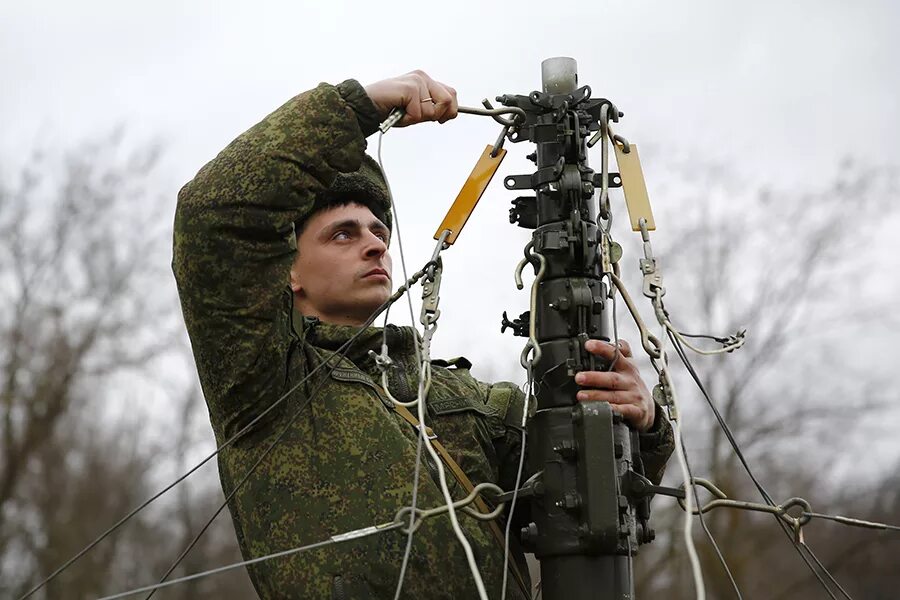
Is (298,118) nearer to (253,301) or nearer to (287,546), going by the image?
(253,301)

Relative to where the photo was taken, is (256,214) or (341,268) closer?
(256,214)

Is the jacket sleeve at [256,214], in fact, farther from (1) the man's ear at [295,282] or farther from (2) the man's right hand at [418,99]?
(1) the man's ear at [295,282]

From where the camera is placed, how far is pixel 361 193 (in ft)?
13.0

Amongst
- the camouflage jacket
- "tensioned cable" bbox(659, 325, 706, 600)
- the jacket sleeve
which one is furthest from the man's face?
"tensioned cable" bbox(659, 325, 706, 600)

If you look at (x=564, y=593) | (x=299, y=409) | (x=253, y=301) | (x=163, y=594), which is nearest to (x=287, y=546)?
(x=299, y=409)

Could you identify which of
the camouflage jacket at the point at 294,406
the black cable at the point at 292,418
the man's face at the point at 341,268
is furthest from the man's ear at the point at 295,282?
the black cable at the point at 292,418

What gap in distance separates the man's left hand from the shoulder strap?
1.77 ft

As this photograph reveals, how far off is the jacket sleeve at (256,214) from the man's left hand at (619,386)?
0.85 metres

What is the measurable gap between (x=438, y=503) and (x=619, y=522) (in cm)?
68

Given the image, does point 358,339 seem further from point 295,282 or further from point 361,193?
point 361,193

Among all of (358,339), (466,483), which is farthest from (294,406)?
(466,483)

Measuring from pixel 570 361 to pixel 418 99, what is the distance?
2.61 ft

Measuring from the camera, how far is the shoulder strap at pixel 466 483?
3.14 metres

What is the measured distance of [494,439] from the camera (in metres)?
3.59
